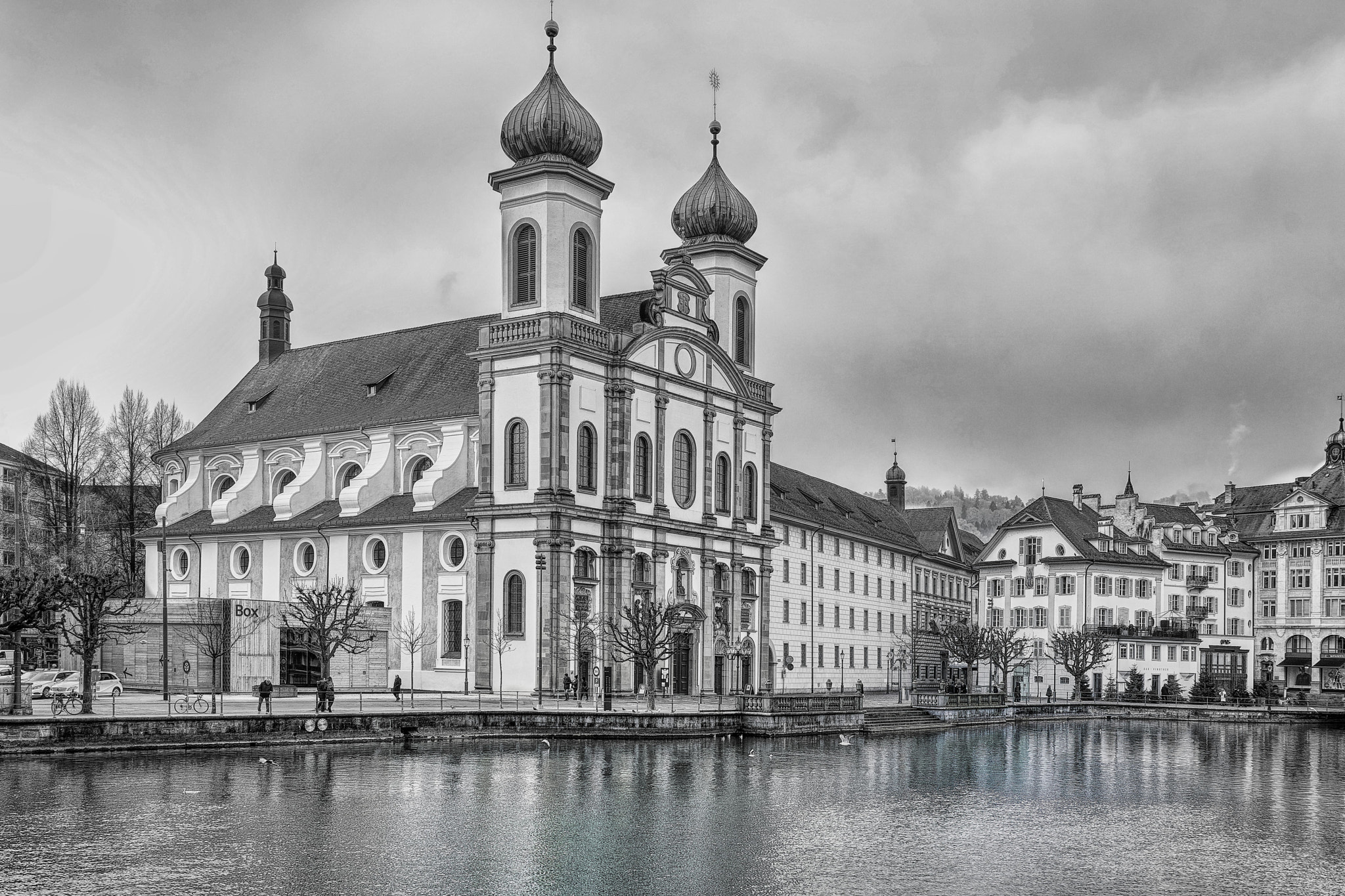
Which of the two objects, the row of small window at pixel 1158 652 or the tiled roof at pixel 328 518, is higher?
the tiled roof at pixel 328 518

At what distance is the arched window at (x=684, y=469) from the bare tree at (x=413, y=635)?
12596 millimetres

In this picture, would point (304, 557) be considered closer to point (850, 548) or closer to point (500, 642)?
point (500, 642)

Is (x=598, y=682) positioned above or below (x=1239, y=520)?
below

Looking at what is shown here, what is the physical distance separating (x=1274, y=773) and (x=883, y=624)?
5320 centimetres

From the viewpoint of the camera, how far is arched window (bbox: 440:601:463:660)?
6375 centimetres

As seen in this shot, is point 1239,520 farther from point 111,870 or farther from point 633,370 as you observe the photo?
point 111,870

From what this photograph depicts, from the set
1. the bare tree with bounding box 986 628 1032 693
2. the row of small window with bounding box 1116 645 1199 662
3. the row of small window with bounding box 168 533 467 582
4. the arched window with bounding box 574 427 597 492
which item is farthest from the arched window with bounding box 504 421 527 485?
the row of small window with bounding box 1116 645 1199 662

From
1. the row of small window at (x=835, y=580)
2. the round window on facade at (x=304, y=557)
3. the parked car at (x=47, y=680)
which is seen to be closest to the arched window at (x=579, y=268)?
the round window on facade at (x=304, y=557)

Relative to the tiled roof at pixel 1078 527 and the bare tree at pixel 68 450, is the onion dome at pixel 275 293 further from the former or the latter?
the tiled roof at pixel 1078 527

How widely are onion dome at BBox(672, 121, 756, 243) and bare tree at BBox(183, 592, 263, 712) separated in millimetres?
30168

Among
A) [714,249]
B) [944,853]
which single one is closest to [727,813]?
[944,853]

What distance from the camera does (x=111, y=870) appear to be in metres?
23.4

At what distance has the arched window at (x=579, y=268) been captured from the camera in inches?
2544

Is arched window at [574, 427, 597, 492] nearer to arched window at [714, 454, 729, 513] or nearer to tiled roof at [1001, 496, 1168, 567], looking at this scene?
arched window at [714, 454, 729, 513]
